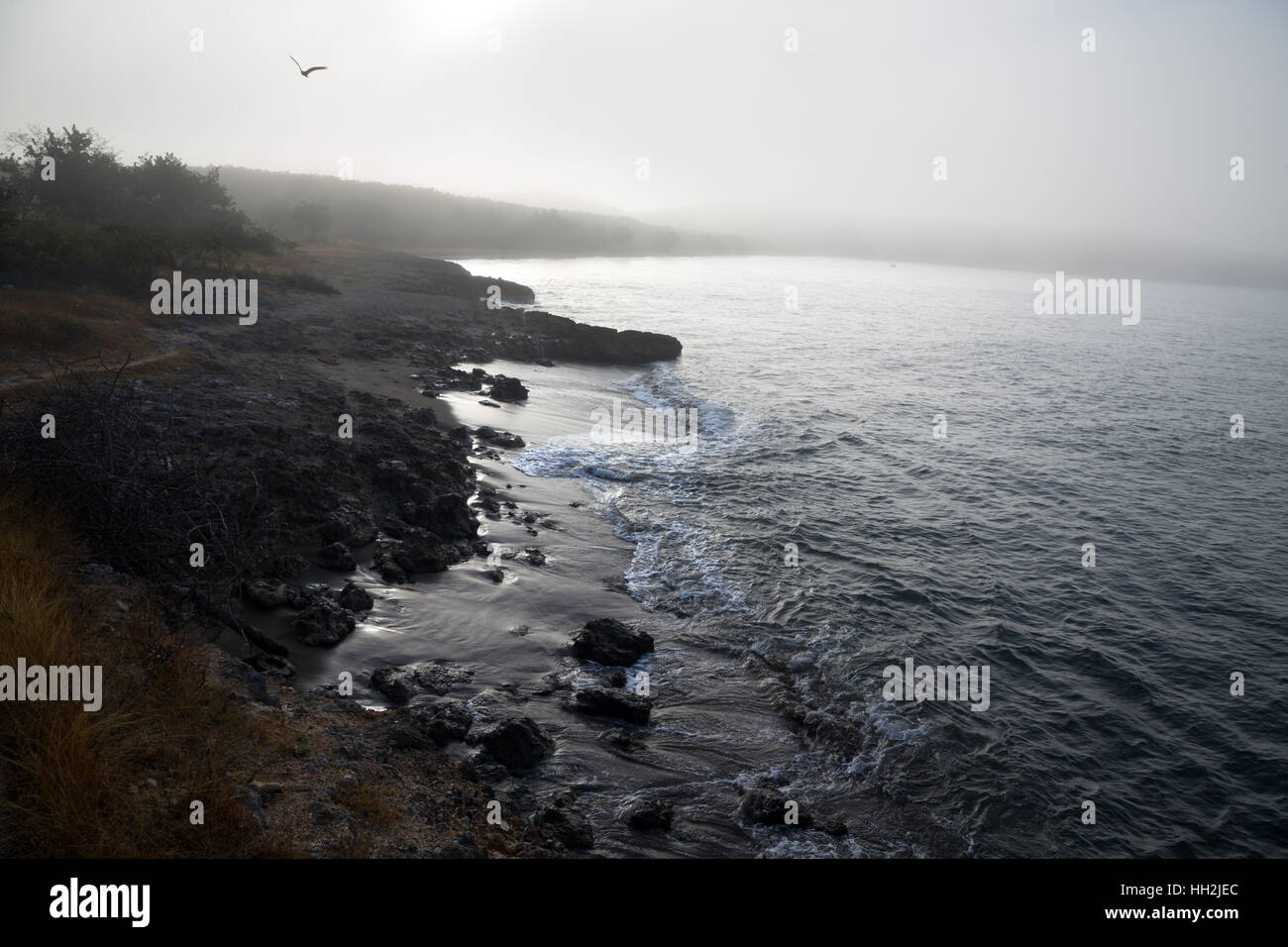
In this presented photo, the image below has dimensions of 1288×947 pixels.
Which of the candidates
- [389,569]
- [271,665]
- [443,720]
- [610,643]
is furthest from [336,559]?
[610,643]

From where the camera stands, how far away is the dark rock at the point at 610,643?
11.3 metres

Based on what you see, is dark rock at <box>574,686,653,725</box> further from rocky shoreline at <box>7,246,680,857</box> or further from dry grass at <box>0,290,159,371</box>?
dry grass at <box>0,290,159,371</box>

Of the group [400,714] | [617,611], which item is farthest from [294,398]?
[400,714]

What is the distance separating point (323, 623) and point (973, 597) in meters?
12.8

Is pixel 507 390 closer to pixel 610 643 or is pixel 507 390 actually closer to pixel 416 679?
pixel 610 643

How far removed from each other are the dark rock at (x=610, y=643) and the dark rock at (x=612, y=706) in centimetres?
128

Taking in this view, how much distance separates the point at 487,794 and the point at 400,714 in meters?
1.87

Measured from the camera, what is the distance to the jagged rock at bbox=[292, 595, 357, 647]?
1025cm

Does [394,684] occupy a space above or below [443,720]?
above

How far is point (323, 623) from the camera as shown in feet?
34.4

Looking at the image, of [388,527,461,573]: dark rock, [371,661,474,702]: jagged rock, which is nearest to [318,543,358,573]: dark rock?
[388,527,461,573]: dark rock

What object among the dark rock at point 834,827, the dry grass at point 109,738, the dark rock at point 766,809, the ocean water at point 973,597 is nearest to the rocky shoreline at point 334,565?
the dry grass at point 109,738

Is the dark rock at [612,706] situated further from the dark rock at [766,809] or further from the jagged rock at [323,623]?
the jagged rock at [323,623]

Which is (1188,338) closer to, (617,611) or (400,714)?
(617,611)
